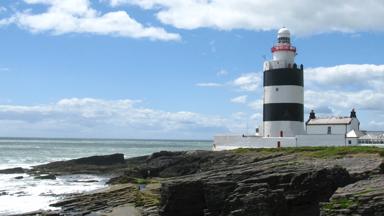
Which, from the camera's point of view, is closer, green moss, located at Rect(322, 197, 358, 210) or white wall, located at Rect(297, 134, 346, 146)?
green moss, located at Rect(322, 197, 358, 210)

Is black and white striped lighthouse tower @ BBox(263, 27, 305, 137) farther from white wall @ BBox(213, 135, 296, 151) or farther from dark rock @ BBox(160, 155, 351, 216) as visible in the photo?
dark rock @ BBox(160, 155, 351, 216)

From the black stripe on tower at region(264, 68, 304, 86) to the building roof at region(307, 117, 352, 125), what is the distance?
5.41m

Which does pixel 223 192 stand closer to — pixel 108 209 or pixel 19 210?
pixel 108 209

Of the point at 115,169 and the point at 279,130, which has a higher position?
the point at 279,130

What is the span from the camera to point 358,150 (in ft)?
106

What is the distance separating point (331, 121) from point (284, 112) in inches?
240

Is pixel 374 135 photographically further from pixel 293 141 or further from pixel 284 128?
pixel 293 141

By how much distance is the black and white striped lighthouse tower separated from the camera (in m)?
43.5

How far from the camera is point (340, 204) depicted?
52.0ft

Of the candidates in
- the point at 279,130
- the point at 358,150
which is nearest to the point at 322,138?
the point at 279,130

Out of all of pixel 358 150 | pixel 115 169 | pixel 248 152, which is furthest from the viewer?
pixel 115 169

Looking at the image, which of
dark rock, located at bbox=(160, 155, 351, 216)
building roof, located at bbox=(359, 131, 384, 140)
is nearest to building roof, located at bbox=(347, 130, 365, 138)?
building roof, located at bbox=(359, 131, 384, 140)

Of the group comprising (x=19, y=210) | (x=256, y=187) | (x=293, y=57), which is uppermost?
(x=293, y=57)

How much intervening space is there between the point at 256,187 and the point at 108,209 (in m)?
8.48
